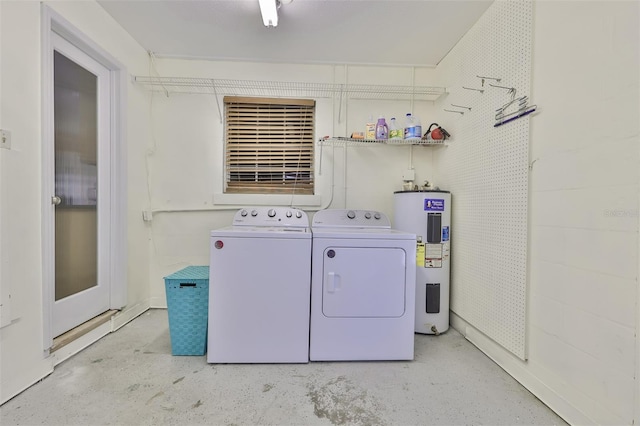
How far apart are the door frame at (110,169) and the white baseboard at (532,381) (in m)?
2.74

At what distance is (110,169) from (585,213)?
3068 mm

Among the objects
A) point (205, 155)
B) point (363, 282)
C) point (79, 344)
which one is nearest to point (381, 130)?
point (363, 282)

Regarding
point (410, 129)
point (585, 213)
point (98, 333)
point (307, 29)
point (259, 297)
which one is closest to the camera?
point (585, 213)

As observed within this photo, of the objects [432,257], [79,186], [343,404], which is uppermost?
[79,186]

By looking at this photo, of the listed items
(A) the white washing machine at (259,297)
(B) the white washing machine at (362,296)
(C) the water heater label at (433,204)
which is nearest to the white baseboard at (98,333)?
(A) the white washing machine at (259,297)

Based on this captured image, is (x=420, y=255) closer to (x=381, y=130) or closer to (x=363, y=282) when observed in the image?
(x=363, y=282)

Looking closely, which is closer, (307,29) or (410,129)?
(307,29)

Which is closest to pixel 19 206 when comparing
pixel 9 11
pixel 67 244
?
pixel 67 244

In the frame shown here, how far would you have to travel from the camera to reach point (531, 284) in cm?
154

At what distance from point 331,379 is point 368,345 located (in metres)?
0.33

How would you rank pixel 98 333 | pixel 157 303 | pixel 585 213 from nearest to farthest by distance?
pixel 585 213
pixel 98 333
pixel 157 303

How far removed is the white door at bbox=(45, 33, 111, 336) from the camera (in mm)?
1764

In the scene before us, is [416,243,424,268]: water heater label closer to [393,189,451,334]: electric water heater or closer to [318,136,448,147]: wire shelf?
[393,189,451,334]: electric water heater

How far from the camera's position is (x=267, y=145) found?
2.71 meters
